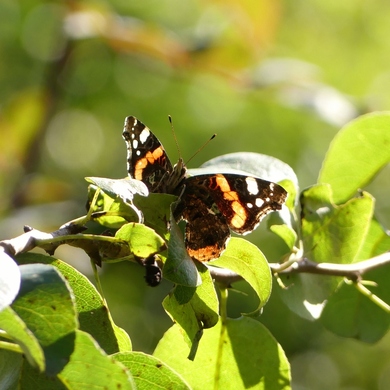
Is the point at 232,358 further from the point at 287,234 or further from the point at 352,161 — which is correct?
the point at 352,161

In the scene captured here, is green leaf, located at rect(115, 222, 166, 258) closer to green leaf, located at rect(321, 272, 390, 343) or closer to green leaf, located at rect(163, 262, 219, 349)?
green leaf, located at rect(163, 262, 219, 349)

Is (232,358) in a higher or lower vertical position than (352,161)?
lower

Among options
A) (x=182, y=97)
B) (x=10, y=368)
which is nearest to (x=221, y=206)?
(x=10, y=368)

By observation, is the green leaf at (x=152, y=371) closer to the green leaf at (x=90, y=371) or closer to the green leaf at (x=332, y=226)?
the green leaf at (x=90, y=371)

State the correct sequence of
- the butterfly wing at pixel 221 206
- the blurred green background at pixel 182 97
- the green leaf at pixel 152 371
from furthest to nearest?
the blurred green background at pixel 182 97 < the butterfly wing at pixel 221 206 < the green leaf at pixel 152 371

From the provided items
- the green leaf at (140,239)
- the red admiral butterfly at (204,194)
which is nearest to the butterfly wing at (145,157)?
the red admiral butterfly at (204,194)

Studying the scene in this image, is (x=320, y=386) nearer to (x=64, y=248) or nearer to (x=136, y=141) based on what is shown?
(x=64, y=248)
